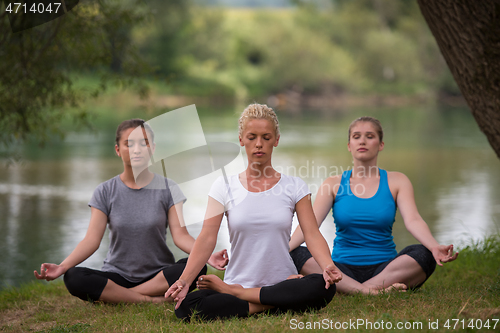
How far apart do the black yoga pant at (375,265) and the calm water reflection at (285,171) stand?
9.69 feet

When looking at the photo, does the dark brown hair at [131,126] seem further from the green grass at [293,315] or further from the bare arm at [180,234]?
the green grass at [293,315]

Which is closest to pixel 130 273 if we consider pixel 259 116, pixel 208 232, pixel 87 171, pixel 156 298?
pixel 156 298

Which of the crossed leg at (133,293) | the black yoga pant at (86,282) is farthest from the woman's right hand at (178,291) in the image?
the crossed leg at (133,293)

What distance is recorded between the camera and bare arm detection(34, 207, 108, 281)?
3539 millimetres

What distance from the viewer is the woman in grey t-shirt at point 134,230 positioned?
3.88m

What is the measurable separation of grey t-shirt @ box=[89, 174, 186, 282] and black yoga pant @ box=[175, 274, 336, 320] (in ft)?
2.35

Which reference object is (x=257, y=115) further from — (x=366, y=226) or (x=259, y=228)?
(x=366, y=226)

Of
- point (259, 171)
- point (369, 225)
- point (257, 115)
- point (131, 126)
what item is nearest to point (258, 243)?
point (259, 171)

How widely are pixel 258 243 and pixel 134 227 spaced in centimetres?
104

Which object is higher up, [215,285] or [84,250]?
[84,250]

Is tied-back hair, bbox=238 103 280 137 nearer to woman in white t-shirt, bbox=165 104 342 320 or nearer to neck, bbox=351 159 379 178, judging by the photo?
woman in white t-shirt, bbox=165 104 342 320

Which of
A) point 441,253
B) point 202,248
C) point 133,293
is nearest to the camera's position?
point 202,248

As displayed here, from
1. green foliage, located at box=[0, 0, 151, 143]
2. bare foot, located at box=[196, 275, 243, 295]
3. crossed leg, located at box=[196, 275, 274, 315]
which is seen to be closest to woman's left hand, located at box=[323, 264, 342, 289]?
crossed leg, located at box=[196, 275, 274, 315]

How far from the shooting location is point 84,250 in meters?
3.80
